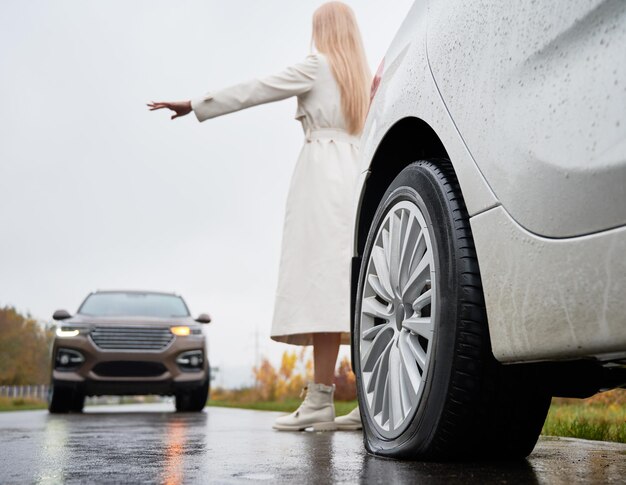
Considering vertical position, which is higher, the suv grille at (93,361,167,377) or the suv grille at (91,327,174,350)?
the suv grille at (91,327,174,350)

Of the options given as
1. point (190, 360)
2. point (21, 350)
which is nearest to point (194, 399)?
point (190, 360)

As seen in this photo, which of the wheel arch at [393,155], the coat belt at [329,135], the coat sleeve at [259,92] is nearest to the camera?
the wheel arch at [393,155]

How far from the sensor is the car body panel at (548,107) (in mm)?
1630

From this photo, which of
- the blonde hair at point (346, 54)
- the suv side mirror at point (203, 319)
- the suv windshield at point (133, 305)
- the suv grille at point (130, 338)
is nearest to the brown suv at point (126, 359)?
the suv grille at point (130, 338)

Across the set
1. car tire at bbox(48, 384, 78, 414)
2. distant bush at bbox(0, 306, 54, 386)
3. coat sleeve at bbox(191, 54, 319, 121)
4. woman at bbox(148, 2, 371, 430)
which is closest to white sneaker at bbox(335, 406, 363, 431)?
woman at bbox(148, 2, 371, 430)

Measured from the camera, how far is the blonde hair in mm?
4891

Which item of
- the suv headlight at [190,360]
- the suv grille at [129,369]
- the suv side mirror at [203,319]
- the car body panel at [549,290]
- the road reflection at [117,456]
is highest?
the suv side mirror at [203,319]

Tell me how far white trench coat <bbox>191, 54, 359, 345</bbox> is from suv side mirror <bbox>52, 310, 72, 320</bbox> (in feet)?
17.9

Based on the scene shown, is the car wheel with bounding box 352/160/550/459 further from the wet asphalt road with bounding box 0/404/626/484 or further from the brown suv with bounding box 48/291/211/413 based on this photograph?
the brown suv with bounding box 48/291/211/413

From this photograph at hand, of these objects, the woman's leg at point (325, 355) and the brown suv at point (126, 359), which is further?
the brown suv at point (126, 359)

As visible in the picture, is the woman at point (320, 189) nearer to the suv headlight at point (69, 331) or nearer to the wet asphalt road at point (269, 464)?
the wet asphalt road at point (269, 464)

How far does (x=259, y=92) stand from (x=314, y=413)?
1808 mm

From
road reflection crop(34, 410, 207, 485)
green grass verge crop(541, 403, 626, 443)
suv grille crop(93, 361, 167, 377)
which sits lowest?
road reflection crop(34, 410, 207, 485)

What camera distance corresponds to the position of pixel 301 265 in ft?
15.6
